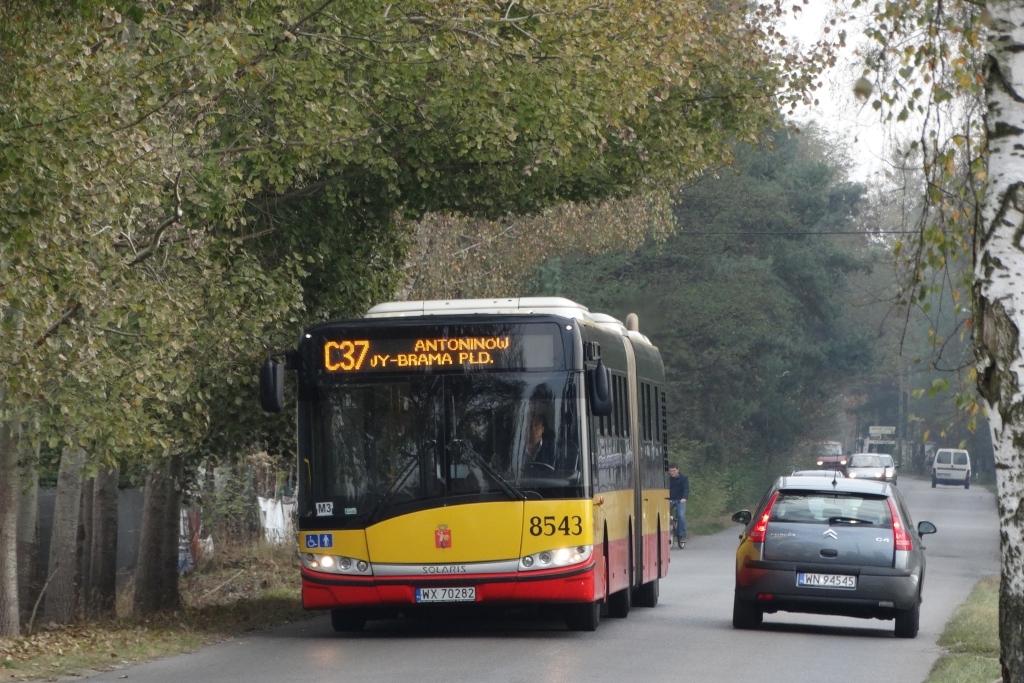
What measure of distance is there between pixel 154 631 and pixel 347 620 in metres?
1.90

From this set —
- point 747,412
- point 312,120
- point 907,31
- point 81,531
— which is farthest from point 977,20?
point 747,412

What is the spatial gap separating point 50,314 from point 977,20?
6609 mm

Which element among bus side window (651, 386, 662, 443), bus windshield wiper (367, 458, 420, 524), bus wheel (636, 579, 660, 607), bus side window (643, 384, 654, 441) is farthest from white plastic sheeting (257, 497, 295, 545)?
bus windshield wiper (367, 458, 420, 524)

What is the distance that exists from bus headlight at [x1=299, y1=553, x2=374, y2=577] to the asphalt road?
688 mm

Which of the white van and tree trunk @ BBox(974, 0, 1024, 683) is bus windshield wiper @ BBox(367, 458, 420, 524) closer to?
tree trunk @ BBox(974, 0, 1024, 683)

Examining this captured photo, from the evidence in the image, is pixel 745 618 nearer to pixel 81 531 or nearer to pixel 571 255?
pixel 81 531

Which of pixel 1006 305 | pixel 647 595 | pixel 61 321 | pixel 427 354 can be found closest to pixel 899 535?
pixel 427 354

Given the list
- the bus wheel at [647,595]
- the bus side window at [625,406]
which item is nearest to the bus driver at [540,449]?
the bus side window at [625,406]

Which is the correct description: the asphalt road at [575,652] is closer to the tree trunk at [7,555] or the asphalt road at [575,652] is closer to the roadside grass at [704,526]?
the tree trunk at [7,555]

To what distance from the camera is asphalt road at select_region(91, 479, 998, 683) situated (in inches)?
518

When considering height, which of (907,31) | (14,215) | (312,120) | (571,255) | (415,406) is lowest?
(415,406)

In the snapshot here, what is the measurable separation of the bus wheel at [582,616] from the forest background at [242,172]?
380cm

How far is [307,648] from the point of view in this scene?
1564 centimetres

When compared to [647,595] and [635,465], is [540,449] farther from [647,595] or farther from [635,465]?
[647,595]
